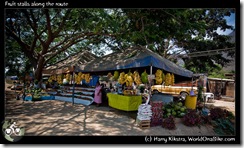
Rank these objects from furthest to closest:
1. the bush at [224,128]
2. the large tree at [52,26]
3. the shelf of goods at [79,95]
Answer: the shelf of goods at [79,95], the large tree at [52,26], the bush at [224,128]

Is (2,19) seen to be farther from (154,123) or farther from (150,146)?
(154,123)

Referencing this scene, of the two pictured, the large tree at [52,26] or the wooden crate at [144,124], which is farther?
the large tree at [52,26]

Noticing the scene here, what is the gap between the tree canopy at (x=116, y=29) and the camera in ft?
26.7

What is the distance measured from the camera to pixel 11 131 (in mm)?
4195

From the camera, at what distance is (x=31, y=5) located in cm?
446

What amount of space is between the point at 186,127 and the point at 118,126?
92.5 inches

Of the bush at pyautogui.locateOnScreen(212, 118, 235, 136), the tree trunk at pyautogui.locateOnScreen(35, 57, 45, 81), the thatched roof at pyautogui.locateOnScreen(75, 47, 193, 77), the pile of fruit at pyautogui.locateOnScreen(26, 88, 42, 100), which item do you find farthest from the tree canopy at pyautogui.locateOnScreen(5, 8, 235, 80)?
the bush at pyautogui.locateOnScreen(212, 118, 235, 136)

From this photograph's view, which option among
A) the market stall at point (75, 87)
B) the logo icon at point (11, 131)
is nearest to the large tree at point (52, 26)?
the market stall at point (75, 87)

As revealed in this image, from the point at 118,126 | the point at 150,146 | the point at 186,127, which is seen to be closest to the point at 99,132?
the point at 118,126

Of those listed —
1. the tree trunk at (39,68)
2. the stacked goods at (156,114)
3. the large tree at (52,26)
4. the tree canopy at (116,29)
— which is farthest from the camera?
the tree trunk at (39,68)

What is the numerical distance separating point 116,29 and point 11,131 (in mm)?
6199

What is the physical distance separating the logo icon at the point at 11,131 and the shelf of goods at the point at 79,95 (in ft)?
18.3

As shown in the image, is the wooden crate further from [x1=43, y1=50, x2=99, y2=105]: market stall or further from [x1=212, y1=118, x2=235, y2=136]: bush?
[x1=43, y1=50, x2=99, y2=105]: market stall

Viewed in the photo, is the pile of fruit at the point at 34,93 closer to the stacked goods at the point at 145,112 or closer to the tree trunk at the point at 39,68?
the tree trunk at the point at 39,68
